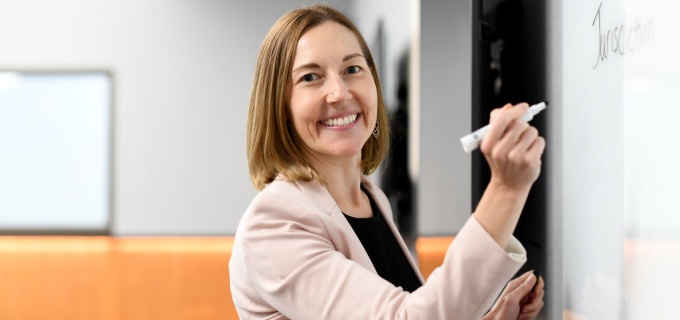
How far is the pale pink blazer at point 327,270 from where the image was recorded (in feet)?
2.08

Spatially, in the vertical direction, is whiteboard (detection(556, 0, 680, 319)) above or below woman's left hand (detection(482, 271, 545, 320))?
above

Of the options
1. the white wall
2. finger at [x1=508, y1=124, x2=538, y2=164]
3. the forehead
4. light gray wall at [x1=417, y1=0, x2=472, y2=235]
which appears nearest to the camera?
finger at [x1=508, y1=124, x2=538, y2=164]

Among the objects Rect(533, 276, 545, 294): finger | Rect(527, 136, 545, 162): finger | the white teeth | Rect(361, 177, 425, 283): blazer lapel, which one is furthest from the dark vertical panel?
Rect(527, 136, 545, 162): finger

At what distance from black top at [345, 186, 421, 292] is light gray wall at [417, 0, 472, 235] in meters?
0.44

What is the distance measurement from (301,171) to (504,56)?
40 cm

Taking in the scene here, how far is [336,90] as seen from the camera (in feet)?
2.81

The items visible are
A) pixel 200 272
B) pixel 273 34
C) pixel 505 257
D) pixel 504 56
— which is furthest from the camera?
pixel 200 272

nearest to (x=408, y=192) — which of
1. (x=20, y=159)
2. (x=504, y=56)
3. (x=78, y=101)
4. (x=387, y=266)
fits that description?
(x=504, y=56)

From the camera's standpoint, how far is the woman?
0.63 meters

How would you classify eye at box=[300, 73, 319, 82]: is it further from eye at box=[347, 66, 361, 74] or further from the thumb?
the thumb

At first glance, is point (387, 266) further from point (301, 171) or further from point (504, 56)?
point (504, 56)

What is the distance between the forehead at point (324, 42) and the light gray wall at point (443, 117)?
20.1 inches

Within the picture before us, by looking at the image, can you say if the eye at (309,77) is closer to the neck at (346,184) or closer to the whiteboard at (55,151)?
the neck at (346,184)

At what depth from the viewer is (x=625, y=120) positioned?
714mm
